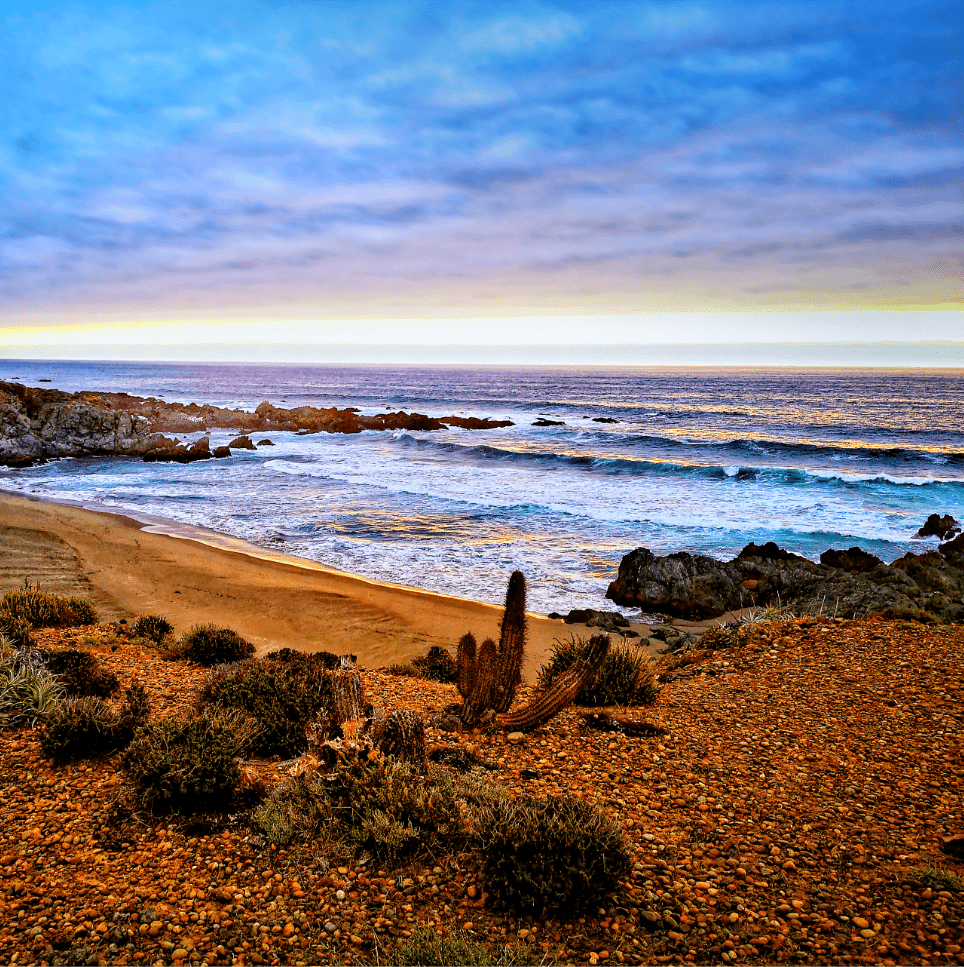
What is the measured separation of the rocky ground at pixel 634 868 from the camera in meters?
3.35

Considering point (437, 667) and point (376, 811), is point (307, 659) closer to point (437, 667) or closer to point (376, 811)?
point (437, 667)

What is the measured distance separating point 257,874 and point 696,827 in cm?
289

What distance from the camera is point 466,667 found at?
7.02 metres

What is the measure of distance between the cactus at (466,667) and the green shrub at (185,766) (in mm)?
2449

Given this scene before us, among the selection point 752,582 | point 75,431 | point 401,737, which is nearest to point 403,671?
point 401,737

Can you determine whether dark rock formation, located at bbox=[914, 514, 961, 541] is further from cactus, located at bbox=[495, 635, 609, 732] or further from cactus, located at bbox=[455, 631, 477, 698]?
cactus, located at bbox=[455, 631, 477, 698]

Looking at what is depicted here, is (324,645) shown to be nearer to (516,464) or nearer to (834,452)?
(516,464)

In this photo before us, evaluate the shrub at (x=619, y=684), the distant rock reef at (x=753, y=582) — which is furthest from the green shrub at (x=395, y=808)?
the distant rock reef at (x=753, y=582)

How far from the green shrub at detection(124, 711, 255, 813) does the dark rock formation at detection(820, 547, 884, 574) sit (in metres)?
15.0

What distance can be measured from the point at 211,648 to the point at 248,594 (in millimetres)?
4932

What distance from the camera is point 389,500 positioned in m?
25.5

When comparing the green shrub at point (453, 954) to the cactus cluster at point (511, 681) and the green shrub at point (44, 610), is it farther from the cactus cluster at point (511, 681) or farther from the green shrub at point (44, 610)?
the green shrub at point (44, 610)

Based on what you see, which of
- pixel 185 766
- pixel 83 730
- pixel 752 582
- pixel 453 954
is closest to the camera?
pixel 453 954

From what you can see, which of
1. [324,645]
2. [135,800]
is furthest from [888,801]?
[324,645]
